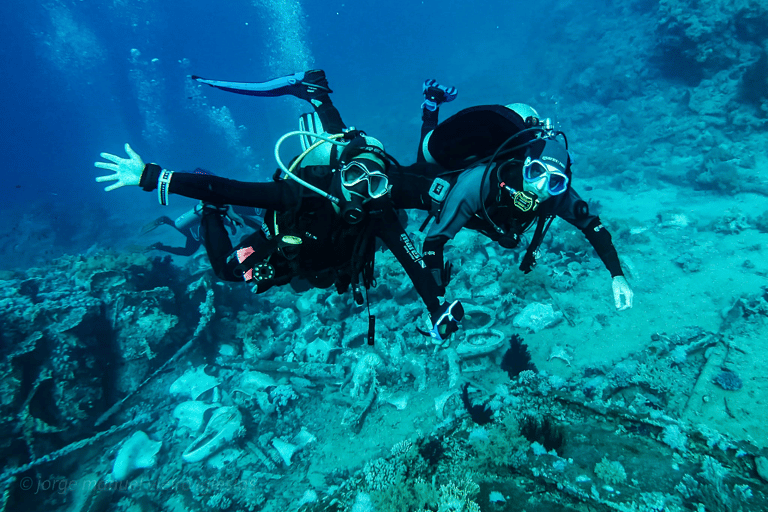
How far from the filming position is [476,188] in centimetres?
332

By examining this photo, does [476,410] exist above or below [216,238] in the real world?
below

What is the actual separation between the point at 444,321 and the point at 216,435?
4605 mm

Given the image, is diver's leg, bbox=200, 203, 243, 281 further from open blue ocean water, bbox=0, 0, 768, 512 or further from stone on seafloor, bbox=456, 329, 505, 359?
stone on seafloor, bbox=456, 329, 505, 359

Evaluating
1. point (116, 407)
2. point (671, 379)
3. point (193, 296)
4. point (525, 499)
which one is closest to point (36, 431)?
point (116, 407)

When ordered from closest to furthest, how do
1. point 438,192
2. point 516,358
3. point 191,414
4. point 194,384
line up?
point 438,192 < point 516,358 < point 191,414 < point 194,384

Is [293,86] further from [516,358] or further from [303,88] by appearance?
[516,358]

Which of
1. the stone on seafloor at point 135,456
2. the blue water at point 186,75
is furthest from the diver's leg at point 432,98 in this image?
the blue water at point 186,75

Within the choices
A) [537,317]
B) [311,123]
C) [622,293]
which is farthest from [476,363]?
[311,123]

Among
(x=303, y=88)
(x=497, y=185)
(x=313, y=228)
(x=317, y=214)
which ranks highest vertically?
(x=303, y=88)

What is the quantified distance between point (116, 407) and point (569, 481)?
305 inches

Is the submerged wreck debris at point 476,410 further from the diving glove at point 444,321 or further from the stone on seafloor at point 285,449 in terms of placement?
the stone on seafloor at point 285,449

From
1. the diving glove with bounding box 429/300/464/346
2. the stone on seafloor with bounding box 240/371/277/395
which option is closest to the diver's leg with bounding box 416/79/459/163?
the diving glove with bounding box 429/300/464/346

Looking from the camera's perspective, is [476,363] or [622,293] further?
[476,363]

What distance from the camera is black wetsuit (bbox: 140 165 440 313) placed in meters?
3.08
